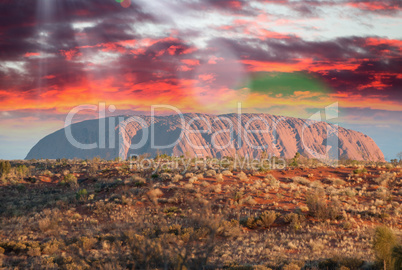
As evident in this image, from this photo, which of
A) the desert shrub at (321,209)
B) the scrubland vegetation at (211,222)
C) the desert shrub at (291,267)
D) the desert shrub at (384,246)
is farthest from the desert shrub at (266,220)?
the desert shrub at (384,246)

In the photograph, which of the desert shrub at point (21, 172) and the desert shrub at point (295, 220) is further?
the desert shrub at point (21, 172)

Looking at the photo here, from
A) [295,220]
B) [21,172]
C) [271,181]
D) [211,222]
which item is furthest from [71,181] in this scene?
[211,222]

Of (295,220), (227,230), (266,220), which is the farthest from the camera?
(266,220)

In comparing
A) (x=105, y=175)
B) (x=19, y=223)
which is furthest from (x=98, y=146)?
(x=19, y=223)

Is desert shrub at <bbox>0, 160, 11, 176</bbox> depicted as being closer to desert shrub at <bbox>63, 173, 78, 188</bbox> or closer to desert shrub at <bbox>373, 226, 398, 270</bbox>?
desert shrub at <bbox>63, 173, 78, 188</bbox>

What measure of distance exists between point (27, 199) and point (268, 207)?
21.0m

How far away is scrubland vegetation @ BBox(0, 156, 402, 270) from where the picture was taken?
1039cm

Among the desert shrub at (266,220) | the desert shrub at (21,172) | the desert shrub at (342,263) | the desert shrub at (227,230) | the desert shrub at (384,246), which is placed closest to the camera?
the desert shrub at (384,246)

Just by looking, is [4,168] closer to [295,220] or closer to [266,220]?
[266,220]

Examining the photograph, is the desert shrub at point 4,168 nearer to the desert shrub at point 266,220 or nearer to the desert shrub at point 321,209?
the desert shrub at point 266,220

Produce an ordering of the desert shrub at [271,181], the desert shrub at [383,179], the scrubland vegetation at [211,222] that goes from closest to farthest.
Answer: the scrubland vegetation at [211,222], the desert shrub at [271,181], the desert shrub at [383,179]

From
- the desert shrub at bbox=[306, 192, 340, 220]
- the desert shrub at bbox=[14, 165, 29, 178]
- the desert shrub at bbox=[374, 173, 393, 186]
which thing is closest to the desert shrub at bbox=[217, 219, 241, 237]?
the desert shrub at bbox=[306, 192, 340, 220]

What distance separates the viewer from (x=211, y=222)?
27.3 ft

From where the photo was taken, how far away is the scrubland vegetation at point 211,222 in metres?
10.4
